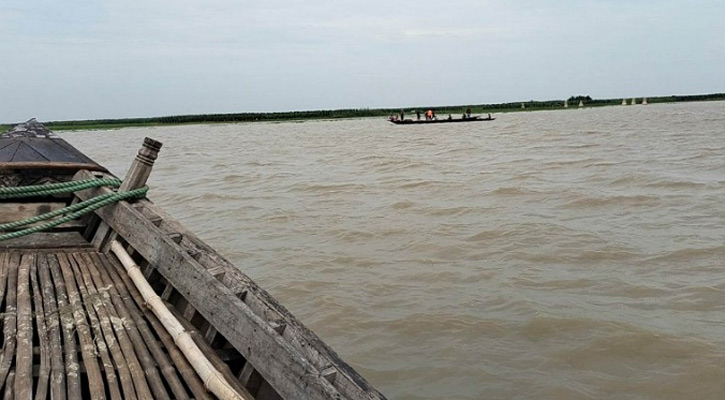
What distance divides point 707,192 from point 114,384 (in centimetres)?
793

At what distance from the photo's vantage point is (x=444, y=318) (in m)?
4.16

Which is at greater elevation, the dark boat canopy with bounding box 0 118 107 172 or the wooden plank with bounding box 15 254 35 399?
the dark boat canopy with bounding box 0 118 107 172

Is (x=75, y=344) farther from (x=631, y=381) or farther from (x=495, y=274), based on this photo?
(x=495, y=274)

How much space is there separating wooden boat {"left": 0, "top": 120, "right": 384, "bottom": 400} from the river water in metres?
1.32

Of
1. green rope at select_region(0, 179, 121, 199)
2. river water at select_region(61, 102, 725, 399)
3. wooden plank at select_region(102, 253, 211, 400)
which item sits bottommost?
river water at select_region(61, 102, 725, 399)

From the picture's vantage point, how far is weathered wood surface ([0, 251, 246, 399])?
6.13 feet

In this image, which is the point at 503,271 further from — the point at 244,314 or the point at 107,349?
the point at 107,349

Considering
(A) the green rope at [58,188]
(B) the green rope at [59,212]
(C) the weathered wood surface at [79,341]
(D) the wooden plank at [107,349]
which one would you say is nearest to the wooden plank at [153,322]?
(C) the weathered wood surface at [79,341]

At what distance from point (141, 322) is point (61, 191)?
1434 mm

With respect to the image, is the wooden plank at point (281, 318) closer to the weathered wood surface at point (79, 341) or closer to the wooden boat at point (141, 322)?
the wooden boat at point (141, 322)

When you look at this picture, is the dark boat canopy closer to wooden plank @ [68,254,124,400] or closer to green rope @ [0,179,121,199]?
green rope @ [0,179,121,199]

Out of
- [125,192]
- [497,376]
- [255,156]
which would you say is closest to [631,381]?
[497,376]

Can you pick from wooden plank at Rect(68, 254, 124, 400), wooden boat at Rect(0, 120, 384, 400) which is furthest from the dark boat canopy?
wooden plank at Rect(68, 254, 124, 400)

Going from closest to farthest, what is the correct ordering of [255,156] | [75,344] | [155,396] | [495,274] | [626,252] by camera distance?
[155,396] → [75,344] → [495,274] → [626,252] → [255,156]
